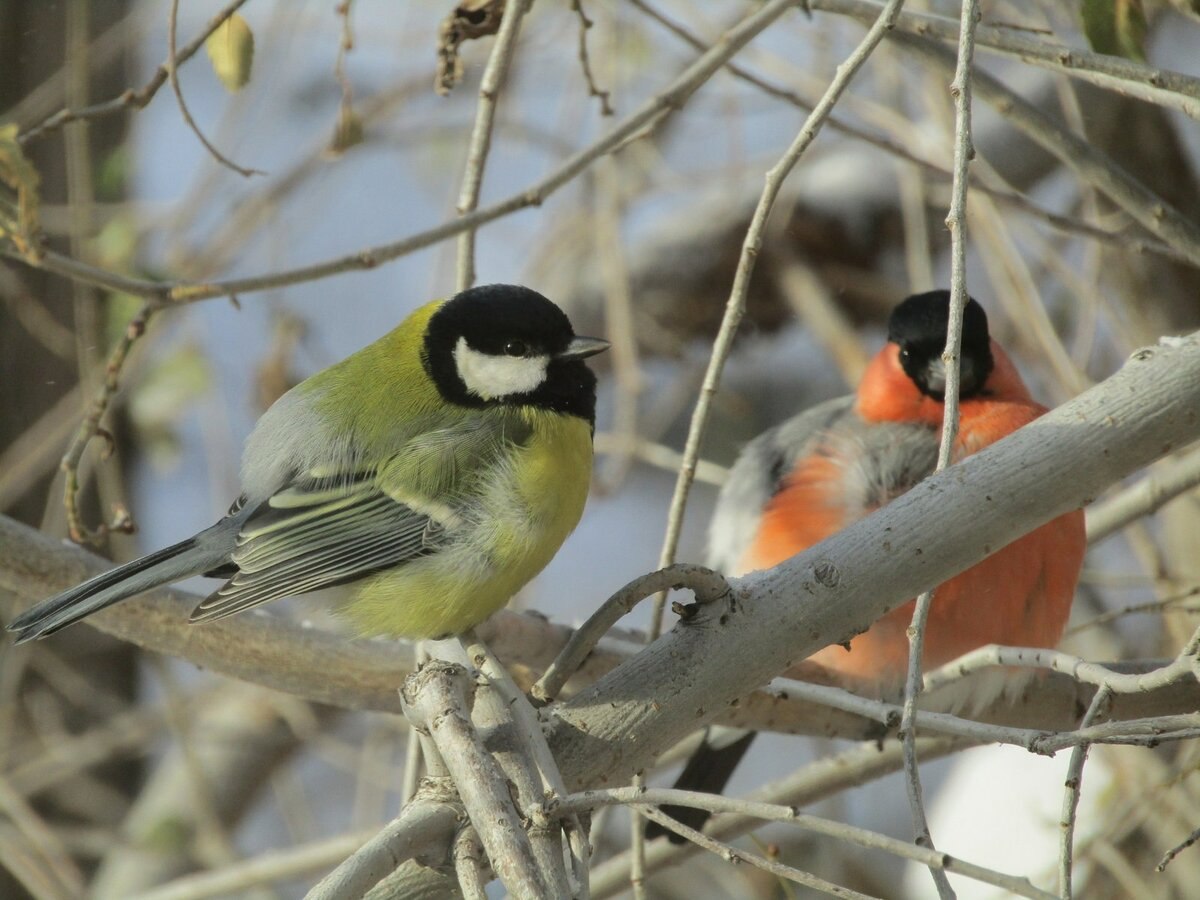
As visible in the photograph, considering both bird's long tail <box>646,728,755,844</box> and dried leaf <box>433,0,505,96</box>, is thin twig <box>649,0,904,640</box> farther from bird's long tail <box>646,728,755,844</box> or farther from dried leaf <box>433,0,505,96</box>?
bird's long tail <box>646,728,755,844</box>

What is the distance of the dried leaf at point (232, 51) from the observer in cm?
204

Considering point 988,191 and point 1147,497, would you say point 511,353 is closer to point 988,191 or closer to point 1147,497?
point 988,191

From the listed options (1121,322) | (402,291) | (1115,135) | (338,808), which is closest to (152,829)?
(338,808)

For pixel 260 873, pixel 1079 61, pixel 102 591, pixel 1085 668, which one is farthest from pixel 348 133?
pixel 260 873

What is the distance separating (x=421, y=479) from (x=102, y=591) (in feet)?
2.02

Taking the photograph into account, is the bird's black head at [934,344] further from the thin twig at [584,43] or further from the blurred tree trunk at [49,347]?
the blurred tree trunk at [49,347]

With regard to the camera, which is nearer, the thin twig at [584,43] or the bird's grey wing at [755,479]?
the thin twig at [584,43]

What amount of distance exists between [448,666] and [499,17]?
3.91 ft

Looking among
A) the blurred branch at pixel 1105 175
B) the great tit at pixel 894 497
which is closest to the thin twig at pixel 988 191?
the blurred branch at pixel 1105 175

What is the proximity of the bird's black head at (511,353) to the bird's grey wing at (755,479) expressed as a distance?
0.58 metres

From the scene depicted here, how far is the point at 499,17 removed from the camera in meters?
2.30

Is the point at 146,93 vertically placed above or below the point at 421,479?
above

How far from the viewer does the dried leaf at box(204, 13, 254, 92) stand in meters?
2.04

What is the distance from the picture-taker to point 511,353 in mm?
2641
